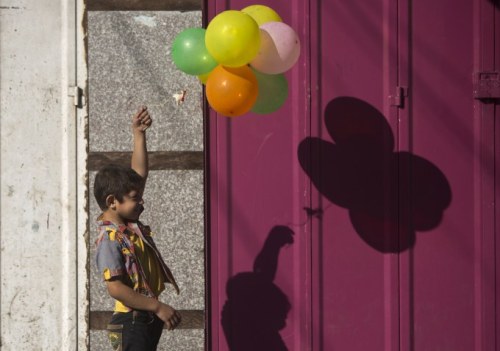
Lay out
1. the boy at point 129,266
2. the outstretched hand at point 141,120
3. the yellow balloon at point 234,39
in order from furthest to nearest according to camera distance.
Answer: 1. the outstretched hand at point 141,120
2. the yellow balloon at point 234,39
3. the boy at point 129,266

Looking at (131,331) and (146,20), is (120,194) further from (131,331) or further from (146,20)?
(146,20)

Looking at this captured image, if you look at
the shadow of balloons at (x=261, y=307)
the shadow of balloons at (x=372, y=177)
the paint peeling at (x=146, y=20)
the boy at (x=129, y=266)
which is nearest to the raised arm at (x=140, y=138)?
the boy at (x=129, y=266)

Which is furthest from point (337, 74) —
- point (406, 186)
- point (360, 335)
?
point (360, 335)

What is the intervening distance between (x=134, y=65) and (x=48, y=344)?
178cm

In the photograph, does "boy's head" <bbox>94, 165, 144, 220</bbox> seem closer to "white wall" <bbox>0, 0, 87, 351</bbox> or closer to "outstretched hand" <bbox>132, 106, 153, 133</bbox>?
"outstretched hand" <bbox>132, 106, 153, 133</bbox>

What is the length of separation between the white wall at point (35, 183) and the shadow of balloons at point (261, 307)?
3.08 feet

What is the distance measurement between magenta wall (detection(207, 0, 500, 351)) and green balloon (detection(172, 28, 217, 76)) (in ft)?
2.72

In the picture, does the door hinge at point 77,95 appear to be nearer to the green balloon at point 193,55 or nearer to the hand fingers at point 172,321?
the green balloon at point 193,55

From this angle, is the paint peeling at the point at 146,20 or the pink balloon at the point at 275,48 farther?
the paint peeling at the point at 146,20

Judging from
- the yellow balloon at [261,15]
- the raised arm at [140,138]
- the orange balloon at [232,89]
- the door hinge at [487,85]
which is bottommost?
the raised arm at [140,138]

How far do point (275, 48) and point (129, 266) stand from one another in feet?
4.22

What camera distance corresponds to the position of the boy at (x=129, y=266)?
357 cm

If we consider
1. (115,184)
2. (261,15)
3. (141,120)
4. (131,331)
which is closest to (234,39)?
(261,15)

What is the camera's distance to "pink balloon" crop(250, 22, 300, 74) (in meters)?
3.87
